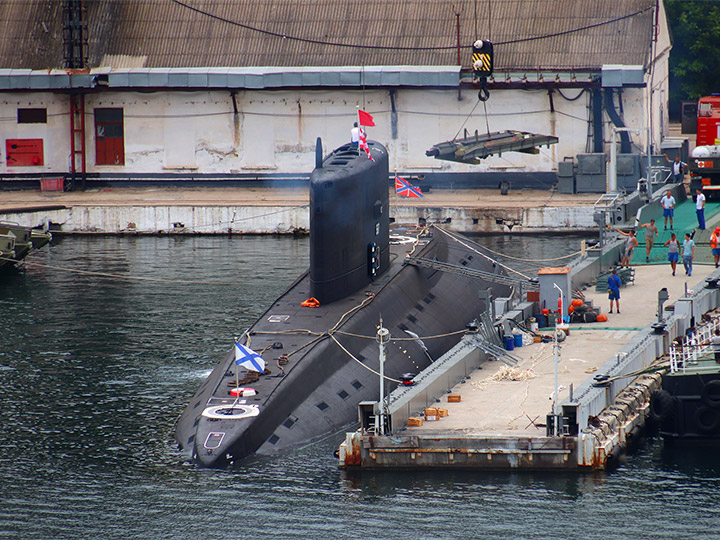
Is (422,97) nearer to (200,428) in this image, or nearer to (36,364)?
A: (36,364)

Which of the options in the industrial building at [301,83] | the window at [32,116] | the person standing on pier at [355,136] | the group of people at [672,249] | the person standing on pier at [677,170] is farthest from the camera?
the window at [32,116]

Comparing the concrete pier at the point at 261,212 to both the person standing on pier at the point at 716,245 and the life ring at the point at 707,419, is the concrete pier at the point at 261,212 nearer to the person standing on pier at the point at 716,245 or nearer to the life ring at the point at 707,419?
the person standing on pier at the point at 716,245

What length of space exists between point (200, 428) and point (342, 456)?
366 centimetres

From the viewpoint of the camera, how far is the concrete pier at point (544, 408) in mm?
31859

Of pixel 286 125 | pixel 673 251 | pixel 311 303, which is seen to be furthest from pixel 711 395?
pixel 286 125

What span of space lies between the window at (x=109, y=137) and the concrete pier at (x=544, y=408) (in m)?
46.7

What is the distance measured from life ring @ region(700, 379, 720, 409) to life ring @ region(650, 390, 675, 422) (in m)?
0.85

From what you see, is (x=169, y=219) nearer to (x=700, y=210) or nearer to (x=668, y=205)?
(x=668, y=205)

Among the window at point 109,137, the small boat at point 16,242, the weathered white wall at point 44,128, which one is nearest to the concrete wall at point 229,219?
the small boat at point 16,242

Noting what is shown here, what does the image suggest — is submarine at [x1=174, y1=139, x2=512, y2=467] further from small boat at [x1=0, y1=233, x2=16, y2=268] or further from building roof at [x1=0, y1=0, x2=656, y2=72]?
building roof at [x1=0, y1=0, x2=656, y2=72]

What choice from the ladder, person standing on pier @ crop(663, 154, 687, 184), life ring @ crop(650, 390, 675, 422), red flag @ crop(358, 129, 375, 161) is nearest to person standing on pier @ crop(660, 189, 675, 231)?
person standing on pier @ crop(663, 154, 687, 184)

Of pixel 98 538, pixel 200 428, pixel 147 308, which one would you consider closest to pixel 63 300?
pixel 147 308

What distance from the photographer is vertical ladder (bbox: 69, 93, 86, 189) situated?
8350cm

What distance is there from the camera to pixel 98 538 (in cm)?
2808
